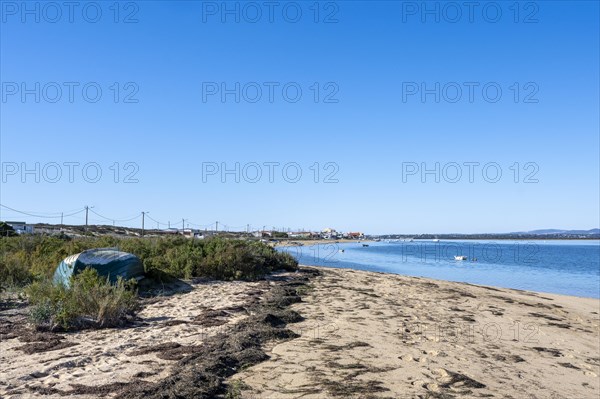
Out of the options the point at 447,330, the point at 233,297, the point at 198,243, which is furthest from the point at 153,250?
the point at 447,330

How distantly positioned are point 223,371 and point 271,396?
3.12ft

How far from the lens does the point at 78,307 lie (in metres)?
8.41

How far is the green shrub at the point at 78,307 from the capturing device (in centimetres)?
795

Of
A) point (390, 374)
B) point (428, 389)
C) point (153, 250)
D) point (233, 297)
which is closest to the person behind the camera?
point (428, 389)

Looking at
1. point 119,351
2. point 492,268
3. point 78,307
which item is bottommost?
point 492,268

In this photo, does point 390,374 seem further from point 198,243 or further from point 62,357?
point 198,243

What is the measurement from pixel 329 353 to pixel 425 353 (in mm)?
1543

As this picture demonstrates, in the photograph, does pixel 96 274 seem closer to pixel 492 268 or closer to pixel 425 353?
pixel 425 353

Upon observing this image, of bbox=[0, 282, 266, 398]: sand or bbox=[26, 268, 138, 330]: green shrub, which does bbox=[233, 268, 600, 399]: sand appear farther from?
bbox=[26, 268, 138, 330]: green shrub

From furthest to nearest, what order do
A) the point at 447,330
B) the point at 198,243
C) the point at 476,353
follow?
the point at 198,243, the point at 447,330, the point at 476,353

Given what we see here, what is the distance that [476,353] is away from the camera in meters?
7.73

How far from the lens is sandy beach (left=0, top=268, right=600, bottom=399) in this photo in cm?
552

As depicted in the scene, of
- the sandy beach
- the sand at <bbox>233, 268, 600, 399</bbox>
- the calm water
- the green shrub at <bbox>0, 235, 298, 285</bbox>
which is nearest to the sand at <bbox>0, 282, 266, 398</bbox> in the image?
the sandy beach

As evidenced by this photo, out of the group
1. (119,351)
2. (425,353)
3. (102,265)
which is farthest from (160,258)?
(425,353)
